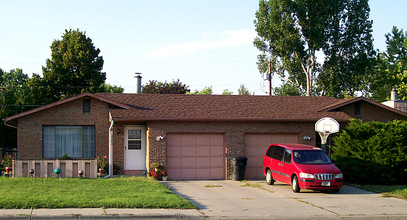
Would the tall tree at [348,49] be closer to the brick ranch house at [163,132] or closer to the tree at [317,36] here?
the tree at [317,36]

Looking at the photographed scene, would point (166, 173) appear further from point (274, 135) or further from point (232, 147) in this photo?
point (274, 135)

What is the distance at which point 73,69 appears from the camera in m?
47.2

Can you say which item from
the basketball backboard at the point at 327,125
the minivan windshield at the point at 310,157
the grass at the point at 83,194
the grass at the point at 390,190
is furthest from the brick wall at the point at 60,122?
the grass at the point at 390,190

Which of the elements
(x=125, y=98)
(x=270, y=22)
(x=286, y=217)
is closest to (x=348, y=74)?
(x=270, y=22)

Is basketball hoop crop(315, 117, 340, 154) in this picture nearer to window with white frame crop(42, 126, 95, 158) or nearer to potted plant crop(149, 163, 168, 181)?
potted plant crop(149, 163, 168, 181)

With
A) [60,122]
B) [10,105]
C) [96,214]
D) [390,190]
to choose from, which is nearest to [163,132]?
[60,122]

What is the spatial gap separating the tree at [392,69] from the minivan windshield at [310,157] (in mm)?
27288

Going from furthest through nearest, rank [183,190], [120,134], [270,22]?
[270,22] → [120,134] → [183,190]

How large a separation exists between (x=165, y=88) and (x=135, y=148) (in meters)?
33.9

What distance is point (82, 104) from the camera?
23.7 m

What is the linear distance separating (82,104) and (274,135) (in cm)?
946

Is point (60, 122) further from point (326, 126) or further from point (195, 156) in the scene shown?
point (326, 126)

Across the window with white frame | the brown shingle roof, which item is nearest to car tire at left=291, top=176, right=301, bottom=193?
the brown shingle roof

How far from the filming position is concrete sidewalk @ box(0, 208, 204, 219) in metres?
11.8
